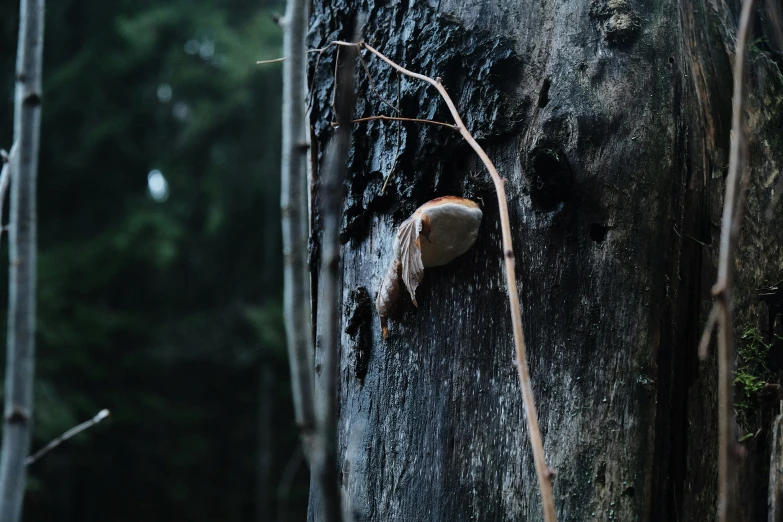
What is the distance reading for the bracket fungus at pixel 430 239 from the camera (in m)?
1.07

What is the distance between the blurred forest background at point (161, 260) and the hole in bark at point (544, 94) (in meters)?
6.73

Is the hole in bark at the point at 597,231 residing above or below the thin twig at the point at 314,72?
below

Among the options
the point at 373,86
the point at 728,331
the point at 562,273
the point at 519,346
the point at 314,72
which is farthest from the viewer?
the point at 314,72

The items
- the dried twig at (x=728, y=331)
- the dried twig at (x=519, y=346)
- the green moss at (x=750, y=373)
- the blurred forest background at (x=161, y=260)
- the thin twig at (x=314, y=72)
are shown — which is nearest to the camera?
the dried twig at (x=728, y=331)

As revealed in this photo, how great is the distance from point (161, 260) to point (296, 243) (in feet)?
25.5

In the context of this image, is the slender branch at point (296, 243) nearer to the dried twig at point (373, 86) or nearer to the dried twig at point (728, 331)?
the dried twig at point (728, 331)

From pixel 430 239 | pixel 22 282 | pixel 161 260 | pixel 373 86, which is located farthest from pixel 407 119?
pixel 161 260

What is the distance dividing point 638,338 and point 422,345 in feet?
1.20

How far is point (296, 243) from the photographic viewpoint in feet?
1.63

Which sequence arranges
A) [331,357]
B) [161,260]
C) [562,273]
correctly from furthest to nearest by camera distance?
[161,260] → [562,273] → [331,357]

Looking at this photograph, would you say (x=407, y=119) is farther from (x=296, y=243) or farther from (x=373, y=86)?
(x=296, y=243)

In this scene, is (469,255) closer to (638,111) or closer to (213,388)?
(638,111)

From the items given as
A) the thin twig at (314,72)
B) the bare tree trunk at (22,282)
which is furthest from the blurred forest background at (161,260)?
the bare tree trunk at (22,282)

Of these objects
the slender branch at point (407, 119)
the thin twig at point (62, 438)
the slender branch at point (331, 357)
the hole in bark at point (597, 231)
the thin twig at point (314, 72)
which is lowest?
the thin twig at point (62, 438)
